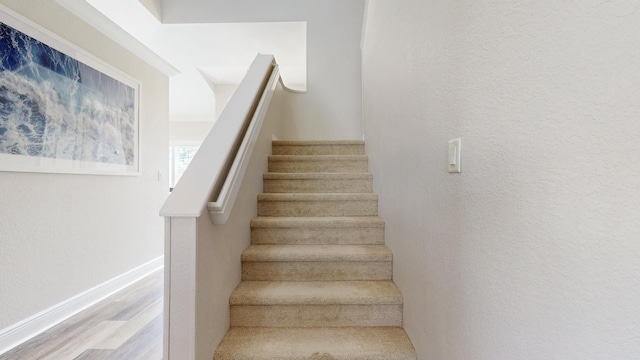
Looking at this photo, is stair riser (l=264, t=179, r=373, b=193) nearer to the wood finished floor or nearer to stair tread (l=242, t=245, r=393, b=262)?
stair tread (l=242, t=245, r=393, b=262)

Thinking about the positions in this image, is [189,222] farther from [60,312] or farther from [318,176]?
[60,312]

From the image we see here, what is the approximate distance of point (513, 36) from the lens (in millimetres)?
638

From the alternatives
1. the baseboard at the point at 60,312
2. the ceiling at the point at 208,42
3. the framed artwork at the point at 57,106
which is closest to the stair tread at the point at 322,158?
the framed artwork at the point at 57,106

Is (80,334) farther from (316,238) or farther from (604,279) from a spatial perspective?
(604,279)

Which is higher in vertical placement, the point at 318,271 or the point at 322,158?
the point at 322,158

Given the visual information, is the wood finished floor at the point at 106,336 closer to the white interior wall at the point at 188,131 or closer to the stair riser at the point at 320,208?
the stair riser at the point at 320,208

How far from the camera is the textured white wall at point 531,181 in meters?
0.44

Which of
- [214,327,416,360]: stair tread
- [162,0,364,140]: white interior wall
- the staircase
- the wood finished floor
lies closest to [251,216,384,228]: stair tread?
the staircase

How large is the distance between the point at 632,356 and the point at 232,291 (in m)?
1.46

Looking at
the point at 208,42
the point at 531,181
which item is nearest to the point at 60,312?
the point at 531,181

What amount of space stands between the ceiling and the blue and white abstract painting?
129cm

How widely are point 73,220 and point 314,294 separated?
2.15 meters

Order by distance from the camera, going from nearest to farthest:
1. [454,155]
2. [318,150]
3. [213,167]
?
[454,155]
[213,167]
[318,150]

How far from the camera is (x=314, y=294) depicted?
148cm
